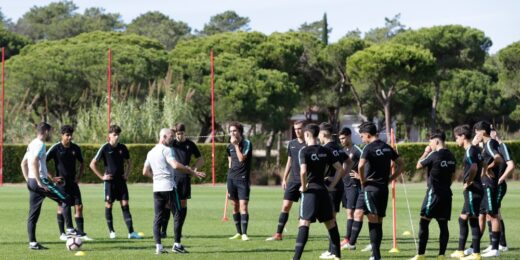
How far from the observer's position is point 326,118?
66.6 m

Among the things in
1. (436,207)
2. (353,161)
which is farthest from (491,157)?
(353,161)

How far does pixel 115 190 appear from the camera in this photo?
16531 mm

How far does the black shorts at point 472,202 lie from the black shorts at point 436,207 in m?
0.73

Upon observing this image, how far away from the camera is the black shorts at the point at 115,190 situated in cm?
1648

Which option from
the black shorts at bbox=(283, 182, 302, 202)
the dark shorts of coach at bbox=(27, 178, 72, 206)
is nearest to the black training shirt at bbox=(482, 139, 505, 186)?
the black shorts at bbox=(283, 182, 302, 202)

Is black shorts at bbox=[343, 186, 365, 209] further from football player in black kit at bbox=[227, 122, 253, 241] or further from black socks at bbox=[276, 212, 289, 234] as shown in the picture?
football player in black kit at bbox=[227, 122, 253, 241]

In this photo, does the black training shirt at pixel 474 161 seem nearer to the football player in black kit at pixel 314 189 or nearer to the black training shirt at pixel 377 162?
the black training shirt at pixel 377 162

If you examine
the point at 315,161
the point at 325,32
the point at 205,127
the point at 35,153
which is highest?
the point at 325,32

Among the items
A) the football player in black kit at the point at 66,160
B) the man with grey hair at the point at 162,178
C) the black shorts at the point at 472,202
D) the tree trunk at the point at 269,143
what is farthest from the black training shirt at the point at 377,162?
the tree trunk at the point at 269,143

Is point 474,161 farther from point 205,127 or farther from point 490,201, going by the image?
point 205,127

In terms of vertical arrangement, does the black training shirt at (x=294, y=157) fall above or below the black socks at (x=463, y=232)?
above

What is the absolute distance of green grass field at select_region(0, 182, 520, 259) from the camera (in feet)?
46.8

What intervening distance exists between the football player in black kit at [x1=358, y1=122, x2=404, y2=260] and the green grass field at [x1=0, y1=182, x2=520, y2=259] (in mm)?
1261

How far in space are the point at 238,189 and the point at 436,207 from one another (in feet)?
15.5
